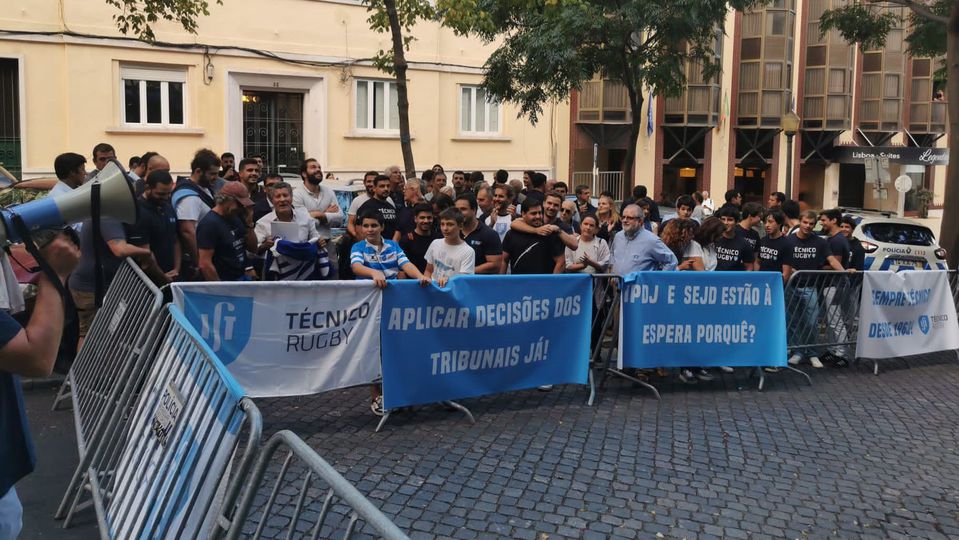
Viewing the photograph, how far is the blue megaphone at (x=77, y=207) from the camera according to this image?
9.68 ft

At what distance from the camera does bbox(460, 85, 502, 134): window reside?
2483cm

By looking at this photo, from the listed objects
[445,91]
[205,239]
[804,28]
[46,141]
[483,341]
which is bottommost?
[483,341]

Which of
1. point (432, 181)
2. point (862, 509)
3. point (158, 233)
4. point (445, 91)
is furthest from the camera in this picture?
point (445, 91)

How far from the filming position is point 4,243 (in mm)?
2916

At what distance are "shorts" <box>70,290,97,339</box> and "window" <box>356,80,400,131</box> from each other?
52.6 feet

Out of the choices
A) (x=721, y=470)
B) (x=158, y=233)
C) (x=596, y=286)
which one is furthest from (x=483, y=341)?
(x=158, y=233)

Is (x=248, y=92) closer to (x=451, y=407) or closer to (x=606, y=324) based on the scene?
(x=606, y=324)

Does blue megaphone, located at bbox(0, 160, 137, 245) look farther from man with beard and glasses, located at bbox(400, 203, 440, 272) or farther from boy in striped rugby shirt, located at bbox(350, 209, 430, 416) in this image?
man with beard and glasses, located at bbox(400, 203, 440, 272)

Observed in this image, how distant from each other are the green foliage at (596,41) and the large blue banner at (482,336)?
9.94m

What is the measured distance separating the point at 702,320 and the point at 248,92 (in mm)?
15752

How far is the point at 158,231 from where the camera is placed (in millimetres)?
7434

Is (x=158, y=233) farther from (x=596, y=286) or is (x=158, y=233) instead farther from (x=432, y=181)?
(x=432, y=181)

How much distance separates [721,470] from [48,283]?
4.77m

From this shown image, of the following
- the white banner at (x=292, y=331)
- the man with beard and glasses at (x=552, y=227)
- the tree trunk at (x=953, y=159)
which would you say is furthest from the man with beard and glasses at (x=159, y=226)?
the tree trunk at (x=953, y=159)
